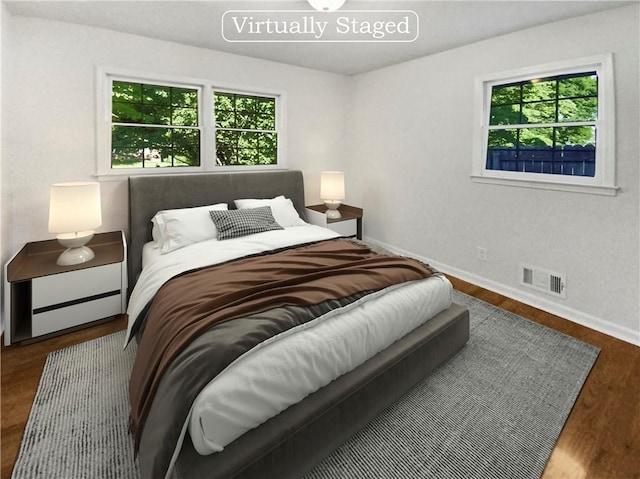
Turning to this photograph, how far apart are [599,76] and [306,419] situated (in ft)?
10.3

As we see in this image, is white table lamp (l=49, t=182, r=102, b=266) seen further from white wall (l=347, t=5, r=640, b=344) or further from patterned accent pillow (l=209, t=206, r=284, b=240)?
white wall (l=347, t=5, r=640, b=344)

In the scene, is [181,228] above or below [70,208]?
below

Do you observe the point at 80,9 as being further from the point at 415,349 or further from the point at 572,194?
the point at 572,194

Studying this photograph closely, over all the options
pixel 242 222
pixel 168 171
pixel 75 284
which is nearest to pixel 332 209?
pixel 242 222

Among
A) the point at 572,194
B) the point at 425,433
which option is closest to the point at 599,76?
the point at 572,194

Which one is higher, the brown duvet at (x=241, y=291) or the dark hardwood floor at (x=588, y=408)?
the brown duvet at (x=241, y=291)

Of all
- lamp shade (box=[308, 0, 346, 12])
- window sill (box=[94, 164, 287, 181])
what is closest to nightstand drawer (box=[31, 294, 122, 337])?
window sill (box=[94, 164, 287, 181])

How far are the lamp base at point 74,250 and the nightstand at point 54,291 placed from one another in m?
0.05

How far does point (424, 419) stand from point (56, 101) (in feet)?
12.0

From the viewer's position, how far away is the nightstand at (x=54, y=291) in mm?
2387

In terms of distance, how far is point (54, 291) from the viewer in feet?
8.06

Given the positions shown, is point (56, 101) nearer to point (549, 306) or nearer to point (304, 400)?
point (304, 400)

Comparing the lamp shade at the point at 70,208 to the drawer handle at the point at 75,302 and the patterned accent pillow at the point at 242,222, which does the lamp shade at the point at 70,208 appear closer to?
the drawer handle at the point at 75,302

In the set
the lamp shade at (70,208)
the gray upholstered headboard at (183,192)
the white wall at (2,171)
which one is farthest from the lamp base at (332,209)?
the white wall at (2,171)
